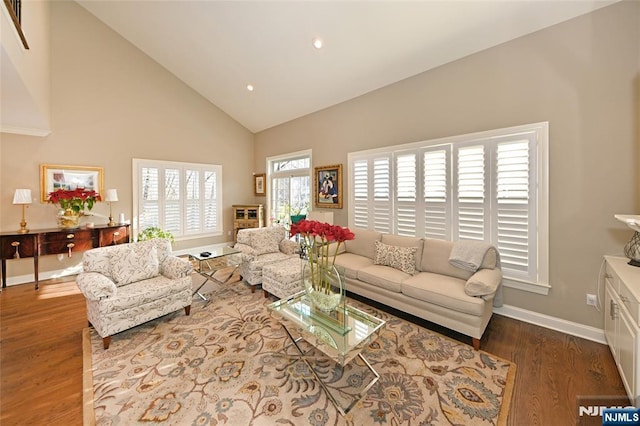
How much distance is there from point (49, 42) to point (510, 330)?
7.82m

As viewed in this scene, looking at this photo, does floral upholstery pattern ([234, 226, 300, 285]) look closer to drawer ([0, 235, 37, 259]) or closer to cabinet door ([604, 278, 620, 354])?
drawer ([0, 235, 37, 259])

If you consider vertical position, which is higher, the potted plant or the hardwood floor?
the potted plant

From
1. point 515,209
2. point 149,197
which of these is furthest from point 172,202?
point 515,209

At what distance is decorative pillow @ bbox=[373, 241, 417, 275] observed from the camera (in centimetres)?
322

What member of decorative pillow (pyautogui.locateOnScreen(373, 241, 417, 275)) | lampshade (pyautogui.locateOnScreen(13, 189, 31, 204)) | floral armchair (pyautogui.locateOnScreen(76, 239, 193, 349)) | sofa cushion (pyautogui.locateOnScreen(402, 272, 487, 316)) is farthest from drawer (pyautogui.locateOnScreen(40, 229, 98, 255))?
sofa cushion (pyautogui.locateOnScreen(402, 272, 487, 316))

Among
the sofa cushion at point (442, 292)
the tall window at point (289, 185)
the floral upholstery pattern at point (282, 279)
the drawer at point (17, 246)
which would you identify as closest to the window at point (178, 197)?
the tall window at point (289, 185)

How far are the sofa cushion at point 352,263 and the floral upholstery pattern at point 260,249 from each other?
86 centimetres

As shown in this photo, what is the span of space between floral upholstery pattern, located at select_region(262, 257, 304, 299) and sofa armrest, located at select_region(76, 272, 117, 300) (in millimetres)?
1674

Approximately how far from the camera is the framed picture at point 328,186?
4.91m

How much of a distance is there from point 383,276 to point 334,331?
1251 mm

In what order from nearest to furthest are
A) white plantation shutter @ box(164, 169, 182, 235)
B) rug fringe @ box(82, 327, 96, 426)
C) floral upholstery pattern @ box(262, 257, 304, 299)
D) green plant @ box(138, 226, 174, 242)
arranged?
rug fringe @ box(82, 327, 96, 426), floral upholstery pattern @ box(262, 257, 304, 299), green plant @ box(138, 226, 174, 242), white plantation shutter @ box(164, 169, 182, 235)

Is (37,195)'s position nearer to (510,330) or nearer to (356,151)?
(356,151)

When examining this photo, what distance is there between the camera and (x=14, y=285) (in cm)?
405

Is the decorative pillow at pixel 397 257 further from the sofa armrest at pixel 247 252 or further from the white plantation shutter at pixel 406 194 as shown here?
the sofa armrest at pixel 247 252
